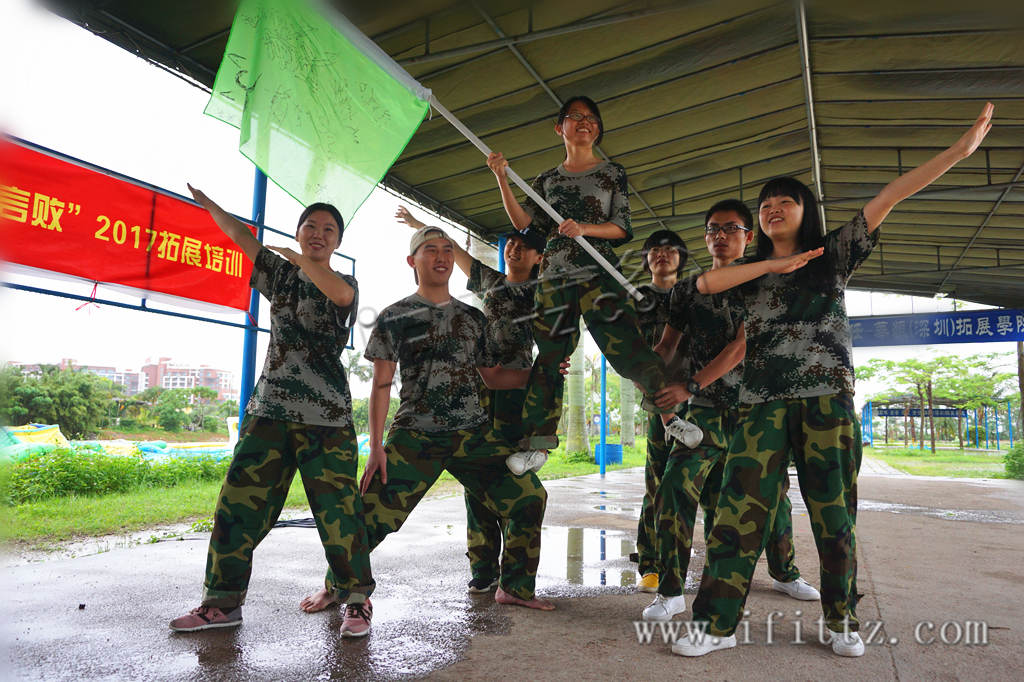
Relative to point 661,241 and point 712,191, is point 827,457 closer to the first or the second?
point 661,241

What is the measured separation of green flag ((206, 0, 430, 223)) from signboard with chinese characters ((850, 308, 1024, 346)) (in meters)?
11.9

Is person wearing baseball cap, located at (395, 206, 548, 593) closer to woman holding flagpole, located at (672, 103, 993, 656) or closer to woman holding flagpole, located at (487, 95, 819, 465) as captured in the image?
woman holding flagpole, located at (487, 95, 819, 465)

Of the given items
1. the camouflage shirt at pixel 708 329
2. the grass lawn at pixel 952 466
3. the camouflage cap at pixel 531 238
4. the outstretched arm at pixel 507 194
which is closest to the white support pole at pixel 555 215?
the outstretched arm at pixel 507 194

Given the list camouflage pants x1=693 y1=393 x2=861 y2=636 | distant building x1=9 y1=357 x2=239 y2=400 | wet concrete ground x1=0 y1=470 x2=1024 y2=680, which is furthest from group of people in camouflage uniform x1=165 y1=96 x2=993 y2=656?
distant building x1=9 y1=357 x2=239 y2=400

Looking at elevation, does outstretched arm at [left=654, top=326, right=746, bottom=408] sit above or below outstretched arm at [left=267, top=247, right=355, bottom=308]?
below

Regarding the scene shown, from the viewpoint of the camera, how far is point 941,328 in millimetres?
13695

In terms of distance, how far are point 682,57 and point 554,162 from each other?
86.9 inches

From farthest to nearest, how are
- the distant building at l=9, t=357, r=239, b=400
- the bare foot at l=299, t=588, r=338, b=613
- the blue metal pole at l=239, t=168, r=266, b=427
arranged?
the distant building at l=9, t=357, r=239, b=400, the blue metal pole at l=239, t=168, r=266, b=427, the bare foot at l=299, t=588, r=338, b=613

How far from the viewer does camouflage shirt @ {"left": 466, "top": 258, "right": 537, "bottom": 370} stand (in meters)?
3.55

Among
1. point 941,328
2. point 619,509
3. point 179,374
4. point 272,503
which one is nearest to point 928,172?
point 272,503

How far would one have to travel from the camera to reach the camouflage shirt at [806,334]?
242cm

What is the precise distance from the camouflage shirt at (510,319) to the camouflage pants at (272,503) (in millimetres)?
1108

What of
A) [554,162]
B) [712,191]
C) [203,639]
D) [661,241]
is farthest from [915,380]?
[203,639]

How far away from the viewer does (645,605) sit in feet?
10.5
